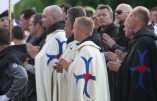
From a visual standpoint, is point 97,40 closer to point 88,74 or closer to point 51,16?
point 88,74

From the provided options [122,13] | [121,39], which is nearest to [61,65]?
[121,39]

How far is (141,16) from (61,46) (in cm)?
163

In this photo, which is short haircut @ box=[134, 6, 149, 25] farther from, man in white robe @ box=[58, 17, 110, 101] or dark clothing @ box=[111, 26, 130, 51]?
dark clothing @ box=[111, 26, 130, 51]

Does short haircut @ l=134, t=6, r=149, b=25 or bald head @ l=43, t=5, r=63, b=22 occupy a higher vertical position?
bald head @ l=43, t=5, r=63, b=22

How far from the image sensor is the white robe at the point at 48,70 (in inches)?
393

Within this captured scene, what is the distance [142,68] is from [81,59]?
37.5 inches

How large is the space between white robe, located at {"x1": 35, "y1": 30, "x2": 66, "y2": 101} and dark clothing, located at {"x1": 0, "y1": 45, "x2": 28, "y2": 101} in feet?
1.64

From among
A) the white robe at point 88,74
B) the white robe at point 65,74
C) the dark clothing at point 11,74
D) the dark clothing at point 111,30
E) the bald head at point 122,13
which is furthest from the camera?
the bald head at point 122,13

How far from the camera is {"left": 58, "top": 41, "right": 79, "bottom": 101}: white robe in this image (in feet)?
31.4

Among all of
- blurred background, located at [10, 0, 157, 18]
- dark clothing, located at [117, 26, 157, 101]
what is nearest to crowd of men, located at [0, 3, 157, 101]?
dark clothing, located at [117, 26, 157, 101]

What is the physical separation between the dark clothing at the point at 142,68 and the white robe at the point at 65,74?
1.10 meters

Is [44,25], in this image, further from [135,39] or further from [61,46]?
[135,39]

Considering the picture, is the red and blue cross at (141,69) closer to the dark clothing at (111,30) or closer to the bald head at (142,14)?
the bald head at (142,14)

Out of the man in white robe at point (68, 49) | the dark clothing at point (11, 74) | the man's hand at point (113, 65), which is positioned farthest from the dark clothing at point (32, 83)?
the man's hand at point (113, 65)
